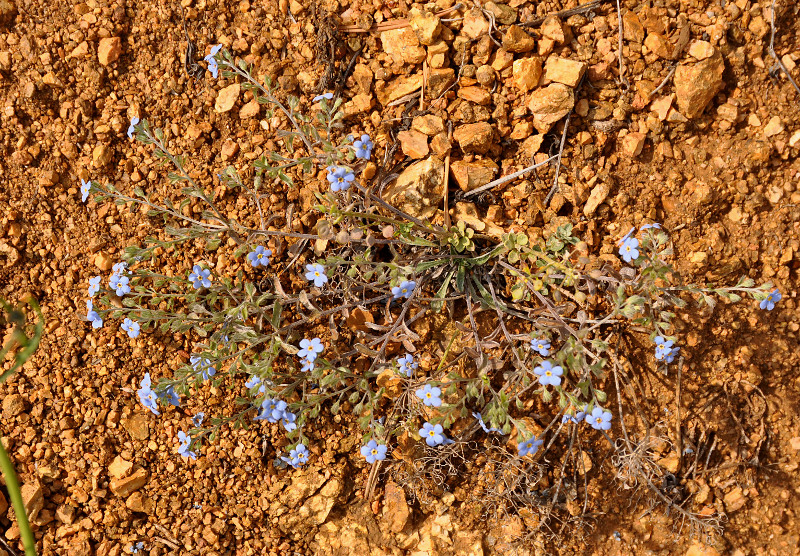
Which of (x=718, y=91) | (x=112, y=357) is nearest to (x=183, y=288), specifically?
(x=112, y=357)

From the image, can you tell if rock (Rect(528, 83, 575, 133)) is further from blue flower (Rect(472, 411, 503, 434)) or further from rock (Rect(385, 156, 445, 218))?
blue flower (Rect(472, 411, 503, 434))

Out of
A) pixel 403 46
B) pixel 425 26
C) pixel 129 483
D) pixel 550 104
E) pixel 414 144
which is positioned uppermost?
pixel 425 26

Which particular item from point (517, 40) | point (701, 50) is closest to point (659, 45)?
point (701, 50)

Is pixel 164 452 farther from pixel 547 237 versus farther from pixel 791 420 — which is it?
pixel 791 420

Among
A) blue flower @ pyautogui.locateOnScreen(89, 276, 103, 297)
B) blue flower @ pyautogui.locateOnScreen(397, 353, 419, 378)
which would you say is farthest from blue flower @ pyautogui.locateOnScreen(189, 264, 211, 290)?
blue flower @ pyautogui.locateOnScreen(397, 353, 419, 378)

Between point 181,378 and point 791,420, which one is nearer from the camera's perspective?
point 181,378

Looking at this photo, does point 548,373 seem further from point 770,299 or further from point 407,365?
point 770,299
